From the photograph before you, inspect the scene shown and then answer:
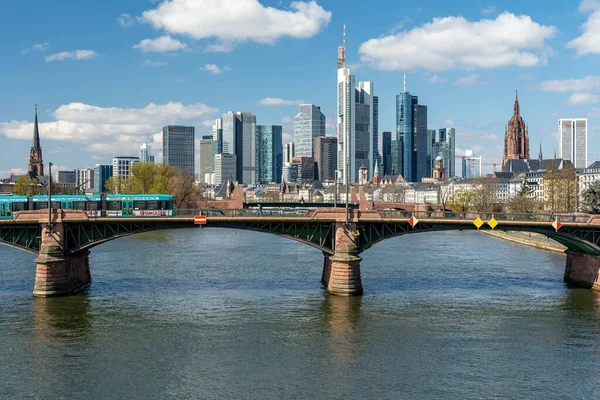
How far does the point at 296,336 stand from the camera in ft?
180

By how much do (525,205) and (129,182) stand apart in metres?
106

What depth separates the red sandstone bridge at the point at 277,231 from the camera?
71188 millimetres

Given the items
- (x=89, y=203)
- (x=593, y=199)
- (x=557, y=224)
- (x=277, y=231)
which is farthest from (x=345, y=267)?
(x=593, y=199)

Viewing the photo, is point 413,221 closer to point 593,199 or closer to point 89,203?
point 89,203

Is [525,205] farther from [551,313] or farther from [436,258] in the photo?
[551,313]

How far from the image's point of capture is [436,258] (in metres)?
111

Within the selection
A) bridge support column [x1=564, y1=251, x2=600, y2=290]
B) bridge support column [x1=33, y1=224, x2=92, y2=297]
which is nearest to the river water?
bridge support column [x1=564, y1=251, x2=600, y2=290]

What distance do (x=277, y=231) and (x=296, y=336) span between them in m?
20.6

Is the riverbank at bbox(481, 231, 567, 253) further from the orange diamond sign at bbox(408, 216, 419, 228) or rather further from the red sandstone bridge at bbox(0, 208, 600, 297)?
the orange diamond sign at bbox(408, 216, 419, 228)

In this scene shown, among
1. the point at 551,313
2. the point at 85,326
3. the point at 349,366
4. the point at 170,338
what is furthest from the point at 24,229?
the point at 551,313

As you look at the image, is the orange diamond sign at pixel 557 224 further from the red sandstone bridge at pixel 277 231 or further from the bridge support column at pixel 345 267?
the bridge support column at pixel 345 267

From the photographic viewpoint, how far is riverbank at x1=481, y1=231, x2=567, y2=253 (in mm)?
122762

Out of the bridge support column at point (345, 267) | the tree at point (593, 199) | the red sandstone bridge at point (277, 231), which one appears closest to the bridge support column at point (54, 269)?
the red sandstone bridge at point (277, 231)

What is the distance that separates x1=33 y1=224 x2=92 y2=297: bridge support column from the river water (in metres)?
2.02
